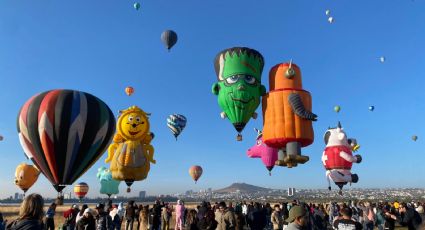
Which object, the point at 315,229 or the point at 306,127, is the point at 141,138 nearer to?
the point at 306,127

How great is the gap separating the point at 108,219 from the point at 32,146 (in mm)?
8100

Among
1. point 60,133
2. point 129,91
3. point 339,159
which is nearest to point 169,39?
point 129,91

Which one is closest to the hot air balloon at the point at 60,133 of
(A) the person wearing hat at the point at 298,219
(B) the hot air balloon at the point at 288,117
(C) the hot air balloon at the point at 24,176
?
(B) the hot air balloon at the point at 288,117

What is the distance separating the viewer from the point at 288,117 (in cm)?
1412

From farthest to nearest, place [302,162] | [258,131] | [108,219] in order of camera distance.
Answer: [258,131] → [302,162] → [108,219]

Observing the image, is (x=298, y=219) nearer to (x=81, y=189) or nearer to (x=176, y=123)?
(x=176, y=123)

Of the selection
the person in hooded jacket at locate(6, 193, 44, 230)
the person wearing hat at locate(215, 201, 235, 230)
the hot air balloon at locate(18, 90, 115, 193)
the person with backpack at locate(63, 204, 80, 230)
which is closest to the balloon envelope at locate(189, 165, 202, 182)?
the hot air balloon at locate(18, 90, 115, 193)

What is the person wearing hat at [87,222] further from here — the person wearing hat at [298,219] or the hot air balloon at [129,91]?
the hot air balloon at [129,91]

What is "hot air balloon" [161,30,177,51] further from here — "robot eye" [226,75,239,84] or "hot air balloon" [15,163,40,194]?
"hot air balloon" [15,163,40,194]

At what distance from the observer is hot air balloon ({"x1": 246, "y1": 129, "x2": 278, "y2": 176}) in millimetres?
20812

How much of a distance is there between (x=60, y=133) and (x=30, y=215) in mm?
13783

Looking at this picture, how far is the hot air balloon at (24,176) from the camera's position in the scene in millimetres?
28609

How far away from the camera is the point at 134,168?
2077 cm

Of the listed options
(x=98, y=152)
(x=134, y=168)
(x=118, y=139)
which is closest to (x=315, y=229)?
(x=98, y=152)
